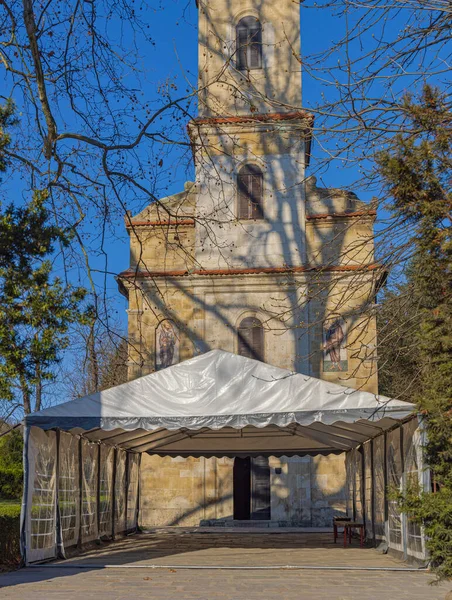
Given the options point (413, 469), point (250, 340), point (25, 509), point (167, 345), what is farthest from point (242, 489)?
point (25, 509)

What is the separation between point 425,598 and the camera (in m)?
8.84

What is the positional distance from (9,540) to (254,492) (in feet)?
36.5

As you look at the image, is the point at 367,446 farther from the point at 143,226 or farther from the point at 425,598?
the point at 143,226

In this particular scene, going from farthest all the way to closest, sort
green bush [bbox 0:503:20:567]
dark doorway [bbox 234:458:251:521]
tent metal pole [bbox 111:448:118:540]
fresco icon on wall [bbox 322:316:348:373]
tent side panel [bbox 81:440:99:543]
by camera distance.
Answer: dark doorway [bbox 234:458:251:521], fresco icon on wall [bbox 322:316:348:373], tent metal pole [bbox 111:448:118:540], tent side panel [bbox 81:440:99:543], green bush [bbox 0:503:20:567]

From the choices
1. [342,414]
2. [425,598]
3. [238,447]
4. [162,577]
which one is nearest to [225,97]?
[238,447]

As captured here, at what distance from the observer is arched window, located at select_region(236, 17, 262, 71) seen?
2361 cm

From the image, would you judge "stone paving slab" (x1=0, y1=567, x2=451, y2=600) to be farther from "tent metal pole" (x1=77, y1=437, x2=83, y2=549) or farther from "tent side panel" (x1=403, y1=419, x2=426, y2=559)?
"tent metal pole" (x1=77, y1=437, x2=83, y2=549)

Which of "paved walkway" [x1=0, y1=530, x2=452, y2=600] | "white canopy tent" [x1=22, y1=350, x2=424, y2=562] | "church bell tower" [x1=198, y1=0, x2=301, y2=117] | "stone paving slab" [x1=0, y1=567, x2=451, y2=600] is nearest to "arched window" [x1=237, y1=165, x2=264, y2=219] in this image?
"church bell tower" [x1=198, y1=0, x2=301, y2=117]

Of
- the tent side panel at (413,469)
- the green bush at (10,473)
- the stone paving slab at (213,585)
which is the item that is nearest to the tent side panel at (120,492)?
the stone paving slab at (213,585)

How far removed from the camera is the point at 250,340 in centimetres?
2245

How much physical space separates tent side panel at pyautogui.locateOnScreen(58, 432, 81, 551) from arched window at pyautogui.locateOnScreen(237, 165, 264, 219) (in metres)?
11.1

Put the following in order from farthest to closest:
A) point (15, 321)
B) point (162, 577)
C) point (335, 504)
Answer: point (335, 504) → point (15, 321) → point (162, 577)

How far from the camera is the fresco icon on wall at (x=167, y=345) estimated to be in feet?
75.2

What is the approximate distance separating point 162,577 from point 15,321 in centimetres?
598
